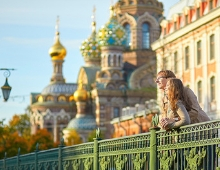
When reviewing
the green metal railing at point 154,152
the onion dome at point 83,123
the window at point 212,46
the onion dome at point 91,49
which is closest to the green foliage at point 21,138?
the onion dome at point 83,123

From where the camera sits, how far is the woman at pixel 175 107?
30.9ft

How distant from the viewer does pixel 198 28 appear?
42219mm

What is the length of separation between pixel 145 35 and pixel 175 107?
8373 cm

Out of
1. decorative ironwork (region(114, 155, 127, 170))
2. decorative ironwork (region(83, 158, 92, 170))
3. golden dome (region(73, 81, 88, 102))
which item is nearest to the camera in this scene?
decorative ironwork (region(114, 155, 127, 170))

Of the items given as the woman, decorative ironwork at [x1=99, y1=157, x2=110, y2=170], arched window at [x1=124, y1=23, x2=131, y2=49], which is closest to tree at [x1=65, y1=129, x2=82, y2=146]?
arched window at [x1=124, y1=23, x2=131, y2=49]

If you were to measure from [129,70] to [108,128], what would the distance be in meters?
7.86

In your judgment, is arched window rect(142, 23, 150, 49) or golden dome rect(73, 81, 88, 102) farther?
arched window rect(142, 23, 150, 49)

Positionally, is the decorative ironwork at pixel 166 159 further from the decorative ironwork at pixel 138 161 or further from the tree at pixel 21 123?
the tree at pixel 21 123

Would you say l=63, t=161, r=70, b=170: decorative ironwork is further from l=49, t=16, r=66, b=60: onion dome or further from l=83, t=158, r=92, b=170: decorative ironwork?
l=49, t=16, r=66, b=60: onion dome

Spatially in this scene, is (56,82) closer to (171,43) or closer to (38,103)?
(38,103)

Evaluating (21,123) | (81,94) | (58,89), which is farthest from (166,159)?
(21,123)

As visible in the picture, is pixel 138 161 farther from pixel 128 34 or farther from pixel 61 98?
pixel 61 98

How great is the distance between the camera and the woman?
30.9 feet

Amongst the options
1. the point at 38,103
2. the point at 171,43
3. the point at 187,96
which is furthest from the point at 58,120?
the point at 187,96
